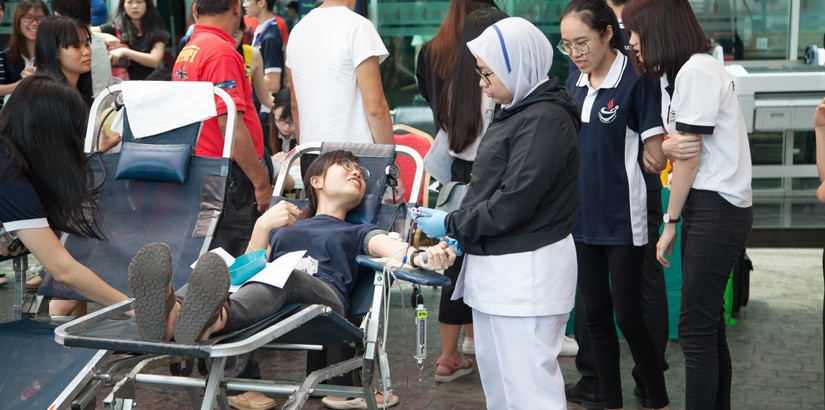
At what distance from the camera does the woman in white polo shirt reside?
11.1 feet

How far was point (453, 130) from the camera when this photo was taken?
4.47m

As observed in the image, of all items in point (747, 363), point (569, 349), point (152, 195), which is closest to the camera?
point (152, 195)

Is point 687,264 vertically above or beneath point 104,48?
beneath

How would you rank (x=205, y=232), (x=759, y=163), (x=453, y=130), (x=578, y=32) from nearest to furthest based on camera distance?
(x=578, y=32), (x=205, y=232), (x=453, y=130), (x=759, y=163)

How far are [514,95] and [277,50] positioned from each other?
4551 mm

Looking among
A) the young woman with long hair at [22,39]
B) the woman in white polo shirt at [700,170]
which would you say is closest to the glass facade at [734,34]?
the young woman with long hair at [22,39]

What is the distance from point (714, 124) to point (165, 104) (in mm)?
2339

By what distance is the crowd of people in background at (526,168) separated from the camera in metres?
3.03

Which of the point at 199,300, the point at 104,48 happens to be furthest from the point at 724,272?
the point at 104,48

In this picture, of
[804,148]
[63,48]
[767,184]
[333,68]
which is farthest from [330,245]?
[804,148]

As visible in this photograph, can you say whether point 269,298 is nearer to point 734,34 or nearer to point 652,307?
point 652,307

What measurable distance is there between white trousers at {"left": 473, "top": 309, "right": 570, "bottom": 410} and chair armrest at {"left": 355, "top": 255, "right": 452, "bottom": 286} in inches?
8.1

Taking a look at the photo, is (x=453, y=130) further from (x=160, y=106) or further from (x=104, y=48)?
(x=104, y=48)

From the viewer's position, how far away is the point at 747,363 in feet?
16.1
